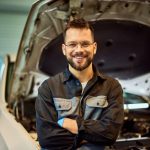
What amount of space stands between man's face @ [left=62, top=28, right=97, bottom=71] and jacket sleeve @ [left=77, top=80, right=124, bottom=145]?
0.24 m

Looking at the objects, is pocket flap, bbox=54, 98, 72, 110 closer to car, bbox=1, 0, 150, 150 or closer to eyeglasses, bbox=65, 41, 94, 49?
eyeglasses, bbox=65, 41, 94, 49

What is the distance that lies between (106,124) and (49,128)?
1.03ft

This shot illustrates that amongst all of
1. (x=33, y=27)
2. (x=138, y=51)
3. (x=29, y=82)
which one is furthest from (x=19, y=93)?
(x=138, y=51)

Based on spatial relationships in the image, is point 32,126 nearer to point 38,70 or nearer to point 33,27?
point 38,70

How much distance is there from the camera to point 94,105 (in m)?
2.03

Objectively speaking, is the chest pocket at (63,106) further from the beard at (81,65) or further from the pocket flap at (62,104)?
the beard at (81,65)

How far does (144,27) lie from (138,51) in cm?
38

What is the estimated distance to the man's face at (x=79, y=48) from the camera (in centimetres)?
201

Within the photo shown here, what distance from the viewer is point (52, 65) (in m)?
3.43

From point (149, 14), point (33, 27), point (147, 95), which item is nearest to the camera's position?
point (33, 27)

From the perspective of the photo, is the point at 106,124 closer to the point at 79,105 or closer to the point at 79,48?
the point at 79,105

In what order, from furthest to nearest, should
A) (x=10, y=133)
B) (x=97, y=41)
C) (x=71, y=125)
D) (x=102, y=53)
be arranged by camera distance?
(x=102, y=53)
(x=97, y=41)
(x=10, y=133)
(x=71, y=125)

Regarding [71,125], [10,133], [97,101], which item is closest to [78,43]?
[97,101]

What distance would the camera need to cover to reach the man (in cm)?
200
